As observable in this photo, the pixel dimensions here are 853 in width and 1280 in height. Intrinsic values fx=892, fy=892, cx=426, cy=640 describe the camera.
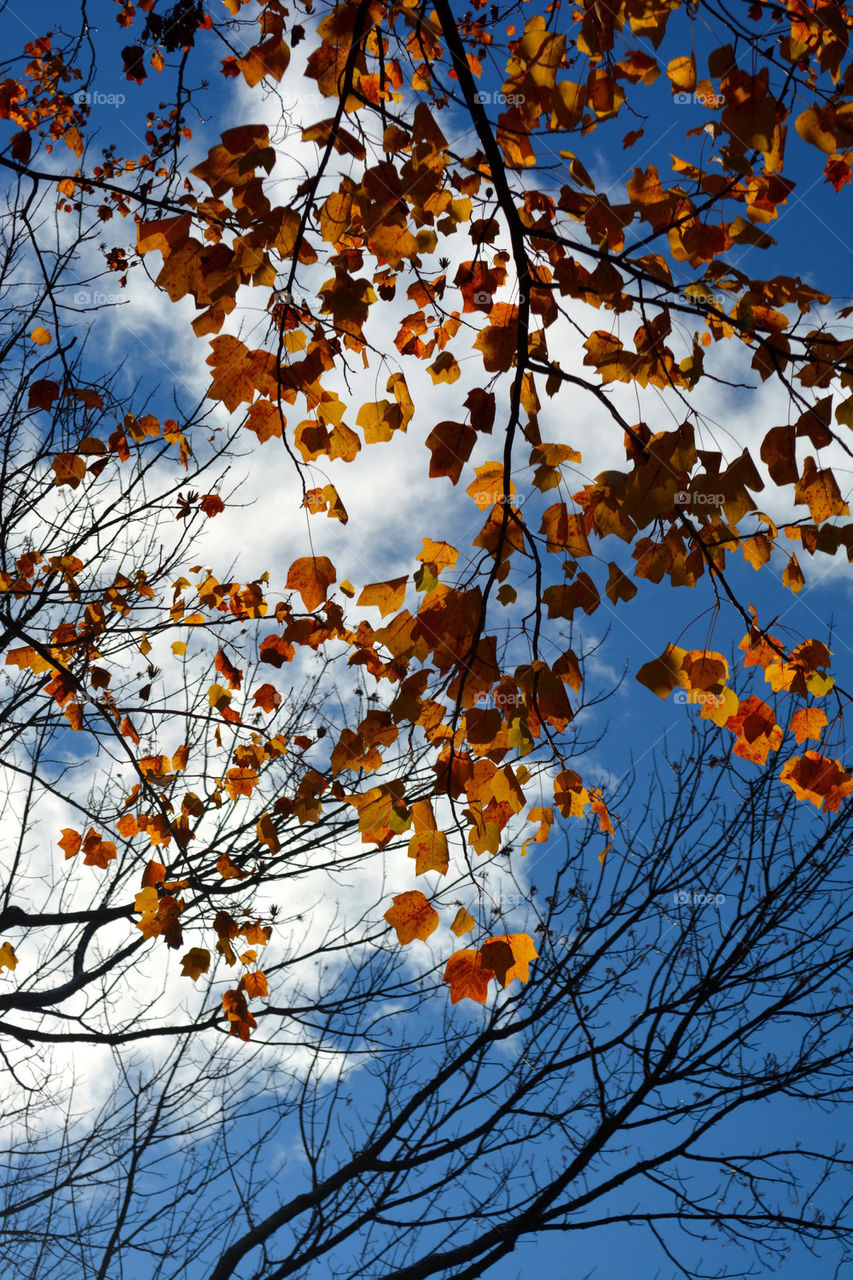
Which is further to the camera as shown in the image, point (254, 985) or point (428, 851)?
point (254, 985)

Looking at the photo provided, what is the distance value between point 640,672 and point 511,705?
352 mm

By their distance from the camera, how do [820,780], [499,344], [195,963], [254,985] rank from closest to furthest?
1. [499,344]
2. [820,780]
3. [195,963]
4. [254,985]

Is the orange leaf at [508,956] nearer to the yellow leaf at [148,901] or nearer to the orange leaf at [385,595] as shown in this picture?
the orange leaf at [385,595]

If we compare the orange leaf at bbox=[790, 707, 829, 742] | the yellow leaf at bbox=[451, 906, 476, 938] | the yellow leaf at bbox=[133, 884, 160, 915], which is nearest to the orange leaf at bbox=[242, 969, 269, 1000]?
the yellow leaf at bbox=[133, 884, 160, 915]

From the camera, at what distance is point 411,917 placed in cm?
209

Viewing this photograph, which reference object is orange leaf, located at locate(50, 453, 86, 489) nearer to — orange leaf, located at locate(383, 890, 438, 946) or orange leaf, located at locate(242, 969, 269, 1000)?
orange leaf, located at locate(242, 969, 269, 1000)

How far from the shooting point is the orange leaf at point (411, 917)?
2084 mm

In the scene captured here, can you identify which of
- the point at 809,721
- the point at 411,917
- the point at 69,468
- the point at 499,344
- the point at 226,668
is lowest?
the point at 411,917

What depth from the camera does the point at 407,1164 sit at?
4.64 metres

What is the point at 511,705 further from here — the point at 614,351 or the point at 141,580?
the point at 141,580

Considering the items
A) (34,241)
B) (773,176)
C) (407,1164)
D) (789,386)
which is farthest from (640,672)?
(407,1164)

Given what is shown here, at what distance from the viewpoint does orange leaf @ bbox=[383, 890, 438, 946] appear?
6.84 ft

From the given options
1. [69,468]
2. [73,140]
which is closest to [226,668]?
[69,468]

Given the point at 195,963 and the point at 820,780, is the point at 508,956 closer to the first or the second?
the point at 820,780
